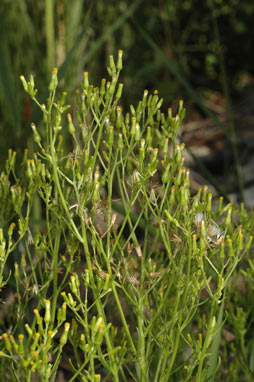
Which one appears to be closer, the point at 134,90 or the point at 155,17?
the point at 134,90

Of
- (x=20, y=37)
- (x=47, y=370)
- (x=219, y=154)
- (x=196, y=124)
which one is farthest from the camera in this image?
(x=196, y=124)

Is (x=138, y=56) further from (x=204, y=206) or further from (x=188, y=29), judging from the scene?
(x=204, y=206)

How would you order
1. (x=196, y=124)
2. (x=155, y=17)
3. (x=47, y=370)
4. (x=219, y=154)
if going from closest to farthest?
(x=47, y=370) < (x=219, y=154) < (x=196, y=124) < (x=155, y=17)

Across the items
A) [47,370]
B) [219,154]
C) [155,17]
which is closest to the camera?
[47,370]

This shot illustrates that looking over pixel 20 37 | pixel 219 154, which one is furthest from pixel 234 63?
pixel 20 37

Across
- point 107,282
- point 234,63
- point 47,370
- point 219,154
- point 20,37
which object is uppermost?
point 234,63

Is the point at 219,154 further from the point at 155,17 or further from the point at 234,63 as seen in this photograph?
the point at 234,63

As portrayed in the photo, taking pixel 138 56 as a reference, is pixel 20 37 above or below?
below

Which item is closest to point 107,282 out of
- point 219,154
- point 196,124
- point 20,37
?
point 20,37

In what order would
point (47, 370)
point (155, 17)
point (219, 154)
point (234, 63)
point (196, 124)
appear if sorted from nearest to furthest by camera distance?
point (47, 370) → point (219, 154) → point (196, 124) → point (155, 17) → point (234, 63)
